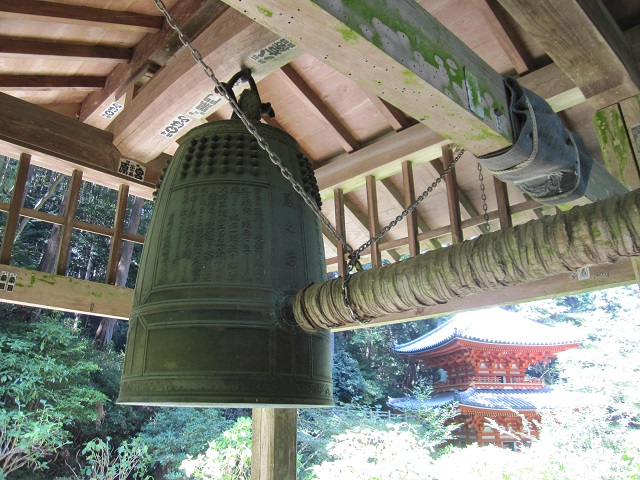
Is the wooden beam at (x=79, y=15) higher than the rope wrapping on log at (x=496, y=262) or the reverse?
higher

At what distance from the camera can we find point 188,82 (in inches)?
112

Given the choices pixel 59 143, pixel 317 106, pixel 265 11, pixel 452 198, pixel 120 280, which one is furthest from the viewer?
pixel 120 280

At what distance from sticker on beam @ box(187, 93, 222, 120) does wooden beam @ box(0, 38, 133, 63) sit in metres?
0.80

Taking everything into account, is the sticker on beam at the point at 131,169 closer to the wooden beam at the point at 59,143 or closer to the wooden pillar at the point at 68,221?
the wooden beam at the point at 59,143

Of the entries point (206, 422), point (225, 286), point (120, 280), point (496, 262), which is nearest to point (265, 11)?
point (496, 262)

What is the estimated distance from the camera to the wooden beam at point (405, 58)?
995 millimetres

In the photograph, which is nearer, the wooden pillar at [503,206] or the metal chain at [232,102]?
the metal chain at [232,102]

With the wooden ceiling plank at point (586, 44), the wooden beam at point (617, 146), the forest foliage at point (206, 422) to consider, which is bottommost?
the forest foliage at point (206, 422)

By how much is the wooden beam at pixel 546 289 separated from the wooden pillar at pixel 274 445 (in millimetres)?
919

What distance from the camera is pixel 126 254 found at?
1401 centimetres

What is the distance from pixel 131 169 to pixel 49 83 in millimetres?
799

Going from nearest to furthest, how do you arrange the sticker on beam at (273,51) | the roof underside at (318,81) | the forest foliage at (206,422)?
the roof underside at (318,81) → the sticker on beam at (273,51) → the forest foliage at (206,422)

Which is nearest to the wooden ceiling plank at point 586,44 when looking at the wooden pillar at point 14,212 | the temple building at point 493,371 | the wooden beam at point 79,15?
the wooden beam at point 79,15

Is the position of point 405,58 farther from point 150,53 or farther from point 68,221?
point 68,221
